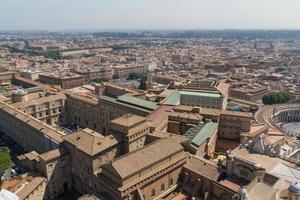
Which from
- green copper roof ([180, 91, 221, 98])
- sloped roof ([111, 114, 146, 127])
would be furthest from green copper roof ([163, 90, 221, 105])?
sloped roof ([111, 114, 146, 127])

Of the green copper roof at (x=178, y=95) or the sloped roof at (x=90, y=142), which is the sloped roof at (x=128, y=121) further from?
the green copper roof at (x=178, y=95)

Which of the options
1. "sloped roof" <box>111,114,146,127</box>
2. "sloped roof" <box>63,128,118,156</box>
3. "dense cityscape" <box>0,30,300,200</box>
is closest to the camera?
"dense cityscape" <box>0,30,300,200</box>

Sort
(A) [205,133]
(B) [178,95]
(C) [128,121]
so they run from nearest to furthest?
(C) [128,121] < (A) [205,133] < (B) [178,95]

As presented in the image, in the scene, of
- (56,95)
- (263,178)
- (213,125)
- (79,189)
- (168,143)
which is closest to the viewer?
(263,178)

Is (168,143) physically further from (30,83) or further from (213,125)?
(30,83)

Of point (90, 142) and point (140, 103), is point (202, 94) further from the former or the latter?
point (90, 142)

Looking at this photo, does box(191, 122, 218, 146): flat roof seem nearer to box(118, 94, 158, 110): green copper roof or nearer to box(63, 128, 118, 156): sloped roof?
box(118, 94, 158, 110): green copper roof

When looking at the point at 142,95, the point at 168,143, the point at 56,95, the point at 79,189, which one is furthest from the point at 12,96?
the point at 168,143

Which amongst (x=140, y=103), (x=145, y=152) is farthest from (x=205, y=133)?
(x=140, y=103)

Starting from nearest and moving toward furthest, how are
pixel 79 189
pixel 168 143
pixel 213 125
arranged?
pixel 168 143
pixel 79 189
pixel 213 125

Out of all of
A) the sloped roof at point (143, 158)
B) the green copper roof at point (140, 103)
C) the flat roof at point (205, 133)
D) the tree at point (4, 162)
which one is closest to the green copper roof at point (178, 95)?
the green copper roof at point (140, 103)

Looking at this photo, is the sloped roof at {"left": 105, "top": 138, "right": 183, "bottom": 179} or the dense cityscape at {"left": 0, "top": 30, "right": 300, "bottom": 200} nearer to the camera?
the sloped roof at {"left": 105, "top": 138, "right": 183, "bottom": 179}
